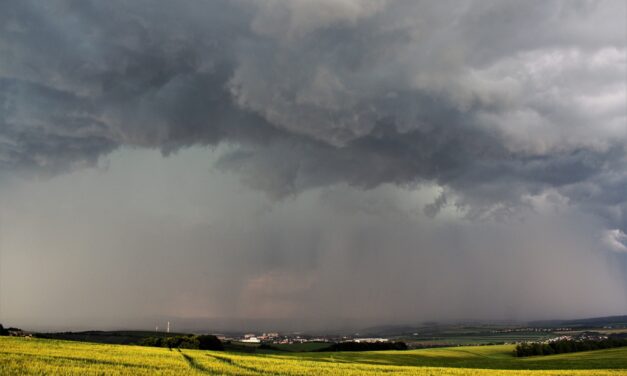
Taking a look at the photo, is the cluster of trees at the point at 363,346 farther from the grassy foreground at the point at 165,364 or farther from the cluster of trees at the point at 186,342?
the grassy foreground at the point at 165,364

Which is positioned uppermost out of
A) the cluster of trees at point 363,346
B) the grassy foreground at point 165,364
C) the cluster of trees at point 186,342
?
the grassy foreground at point 165,364

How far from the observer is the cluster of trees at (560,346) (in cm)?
10912

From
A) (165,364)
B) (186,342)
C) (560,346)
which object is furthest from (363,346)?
(165,364)

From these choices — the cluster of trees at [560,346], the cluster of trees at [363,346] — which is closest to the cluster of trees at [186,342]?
the cluster of trees at [363,346]

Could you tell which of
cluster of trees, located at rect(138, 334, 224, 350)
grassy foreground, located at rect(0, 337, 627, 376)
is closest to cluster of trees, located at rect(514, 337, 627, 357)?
Answer: grassy foreground, located at rect(0, 337, 627, 376)

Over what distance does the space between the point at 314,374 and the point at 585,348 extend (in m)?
120

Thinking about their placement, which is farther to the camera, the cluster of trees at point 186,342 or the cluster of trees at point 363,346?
the cluster of trees at point 363,346

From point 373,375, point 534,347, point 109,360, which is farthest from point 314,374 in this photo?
point 534,347

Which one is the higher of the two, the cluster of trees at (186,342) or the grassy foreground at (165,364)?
the grassy foreground at (165,364)

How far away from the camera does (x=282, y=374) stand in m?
30.2

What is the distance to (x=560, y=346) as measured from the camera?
114000 mm

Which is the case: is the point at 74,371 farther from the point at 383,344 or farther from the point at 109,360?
the point at 383,344

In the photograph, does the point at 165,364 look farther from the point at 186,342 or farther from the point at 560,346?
the point at 560,346

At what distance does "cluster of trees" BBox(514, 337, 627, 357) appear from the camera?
109 metres
